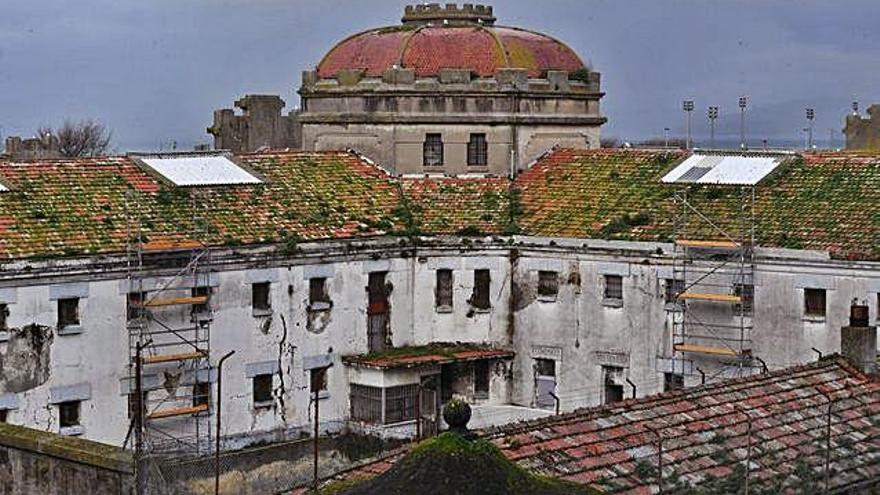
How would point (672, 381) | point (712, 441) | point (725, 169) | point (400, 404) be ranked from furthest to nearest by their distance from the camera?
1. point (725, 169)
2. point (400, 404)
3. point (672, 381)
4. point (712, 441)

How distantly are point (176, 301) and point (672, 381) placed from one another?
1246 centimetres

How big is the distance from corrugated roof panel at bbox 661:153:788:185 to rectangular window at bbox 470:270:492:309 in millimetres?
5346

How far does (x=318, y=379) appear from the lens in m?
44.8

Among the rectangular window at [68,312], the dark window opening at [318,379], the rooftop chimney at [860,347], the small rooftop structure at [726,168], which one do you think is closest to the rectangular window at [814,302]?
the small rooftop structure at [726,168]

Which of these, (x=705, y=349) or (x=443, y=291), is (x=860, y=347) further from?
(x=443, y=291)

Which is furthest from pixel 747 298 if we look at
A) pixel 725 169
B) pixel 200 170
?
pixel 200 170

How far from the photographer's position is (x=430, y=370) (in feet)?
149

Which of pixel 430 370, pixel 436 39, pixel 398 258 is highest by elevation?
pixel 436 39

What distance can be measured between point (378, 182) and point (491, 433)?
25195mm

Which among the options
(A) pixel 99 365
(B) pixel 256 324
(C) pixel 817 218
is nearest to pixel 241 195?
(B) pixel 256 324

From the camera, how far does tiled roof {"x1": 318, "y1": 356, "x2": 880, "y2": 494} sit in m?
24.3

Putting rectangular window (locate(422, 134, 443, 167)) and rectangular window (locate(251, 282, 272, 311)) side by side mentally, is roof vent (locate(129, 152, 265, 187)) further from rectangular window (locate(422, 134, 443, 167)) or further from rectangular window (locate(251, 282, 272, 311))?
rectangular window (locate(422, 134, 443, 167))

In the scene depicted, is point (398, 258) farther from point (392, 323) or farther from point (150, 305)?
point (150, 305)

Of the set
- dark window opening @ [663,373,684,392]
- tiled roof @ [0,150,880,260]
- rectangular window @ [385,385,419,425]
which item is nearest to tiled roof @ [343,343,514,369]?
rectangular window @ [385,385,419,425]
